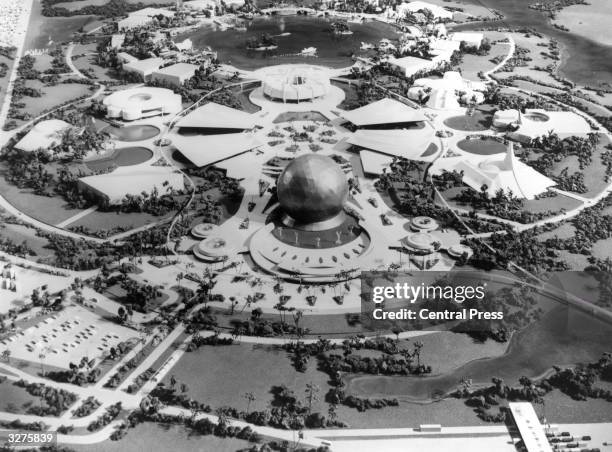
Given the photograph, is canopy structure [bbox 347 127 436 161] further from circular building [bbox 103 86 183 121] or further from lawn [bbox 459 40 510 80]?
lawn [bbox 459 40 510 80]

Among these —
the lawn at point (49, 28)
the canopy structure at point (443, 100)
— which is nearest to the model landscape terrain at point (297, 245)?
the canopy structure at point (443, 100)

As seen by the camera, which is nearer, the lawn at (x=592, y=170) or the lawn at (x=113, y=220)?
the lawn at (x=113, y=220)

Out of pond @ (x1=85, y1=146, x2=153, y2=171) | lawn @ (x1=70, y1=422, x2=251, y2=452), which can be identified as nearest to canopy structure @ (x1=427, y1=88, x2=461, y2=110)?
pond @ (x1=85, y1=146, x2=153, y2=171)

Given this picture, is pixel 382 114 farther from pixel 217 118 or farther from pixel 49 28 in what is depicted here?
pixel 49 28

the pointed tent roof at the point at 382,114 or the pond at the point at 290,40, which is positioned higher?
the pointed tent roof at the point at 382,114

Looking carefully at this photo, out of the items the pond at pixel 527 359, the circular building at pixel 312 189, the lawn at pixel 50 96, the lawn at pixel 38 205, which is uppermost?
the circular building at pixel 312 189

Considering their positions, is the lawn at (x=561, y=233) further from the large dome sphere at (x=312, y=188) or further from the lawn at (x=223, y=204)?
the lawn at (x=223, y=204)
